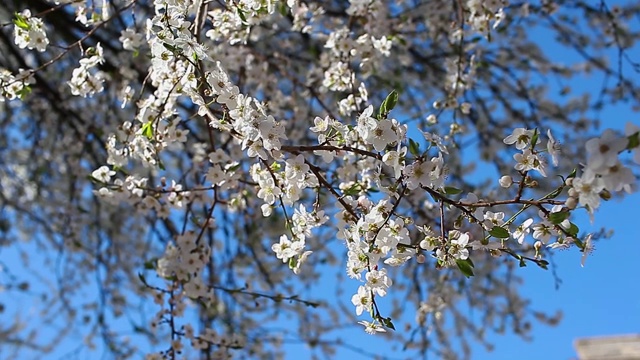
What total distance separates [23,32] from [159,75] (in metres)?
0.62

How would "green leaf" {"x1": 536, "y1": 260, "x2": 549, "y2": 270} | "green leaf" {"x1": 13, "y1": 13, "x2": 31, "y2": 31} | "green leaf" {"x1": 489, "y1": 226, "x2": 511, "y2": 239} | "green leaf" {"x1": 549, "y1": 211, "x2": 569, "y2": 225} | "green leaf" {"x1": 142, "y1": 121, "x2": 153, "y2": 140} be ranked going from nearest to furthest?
1. "green leaf" {"x1": 549, "y1": 211, "x2": 569, "y2": 225}
2. "green leaf" {"x1": 489, "y1": 226, "x2": 511, "y2": 239}
3. "green leaf" {"x1": 536, "y1": 260, "x2": 549, "y2": 270}
4. "green leaf" {"x1": 142, "y1": 121, "x2": 153, "y2": 140}
5. "green leaf" {"x1": 13, "y1": 13, "x2": 31, "y2": 31}

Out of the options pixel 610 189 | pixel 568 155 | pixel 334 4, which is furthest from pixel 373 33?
pixel 568 155

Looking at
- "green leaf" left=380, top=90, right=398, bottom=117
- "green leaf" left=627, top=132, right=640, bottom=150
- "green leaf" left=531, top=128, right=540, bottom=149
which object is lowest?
"green leaf" left=627, top=132, right=640, bottom=150

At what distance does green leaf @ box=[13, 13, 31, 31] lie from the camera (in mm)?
2323

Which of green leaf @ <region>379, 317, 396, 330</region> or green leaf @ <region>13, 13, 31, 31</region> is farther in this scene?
green leaf @ <region>13, 13, 31, 31</region>

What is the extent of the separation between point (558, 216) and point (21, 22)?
1.93 m

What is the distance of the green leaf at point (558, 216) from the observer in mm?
1540

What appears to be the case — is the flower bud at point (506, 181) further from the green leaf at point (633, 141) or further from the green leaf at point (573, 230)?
the green leaf at point (633, 141)

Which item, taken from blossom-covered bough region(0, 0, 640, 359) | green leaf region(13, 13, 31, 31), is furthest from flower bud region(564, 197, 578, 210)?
green leaf region(13, 13, 31, 31)

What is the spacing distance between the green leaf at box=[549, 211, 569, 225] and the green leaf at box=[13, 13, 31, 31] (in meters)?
1.90

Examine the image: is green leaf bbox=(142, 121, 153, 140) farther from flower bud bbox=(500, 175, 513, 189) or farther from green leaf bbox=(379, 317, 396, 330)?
flower bud bbox=(500, 175, 513, 189)

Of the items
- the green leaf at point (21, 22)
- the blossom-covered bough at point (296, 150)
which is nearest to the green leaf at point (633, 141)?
the blossom-covered bough at point (296, 150)

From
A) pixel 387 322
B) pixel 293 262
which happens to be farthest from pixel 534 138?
pixel 293 262

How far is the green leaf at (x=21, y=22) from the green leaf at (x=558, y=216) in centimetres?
190
